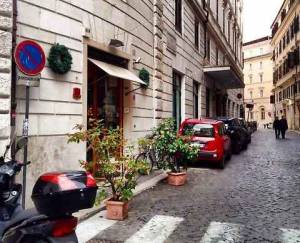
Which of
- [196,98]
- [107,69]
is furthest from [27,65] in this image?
[196,98]

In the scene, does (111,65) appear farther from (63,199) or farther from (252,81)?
(252,81)

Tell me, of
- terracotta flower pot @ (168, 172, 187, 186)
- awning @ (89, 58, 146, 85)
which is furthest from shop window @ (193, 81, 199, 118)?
terracotta flower pot @ (168, 172, 187, 186)

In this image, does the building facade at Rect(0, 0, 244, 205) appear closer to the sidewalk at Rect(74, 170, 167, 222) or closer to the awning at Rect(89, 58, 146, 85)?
the awning at Rect(89, 58, 146, 85)

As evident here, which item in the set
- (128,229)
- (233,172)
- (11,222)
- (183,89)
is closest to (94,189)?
(11,222)

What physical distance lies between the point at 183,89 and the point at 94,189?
53.9 ft

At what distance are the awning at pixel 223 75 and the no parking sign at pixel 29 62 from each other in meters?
18.3

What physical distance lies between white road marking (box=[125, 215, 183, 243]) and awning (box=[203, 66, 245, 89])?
18.2 meters

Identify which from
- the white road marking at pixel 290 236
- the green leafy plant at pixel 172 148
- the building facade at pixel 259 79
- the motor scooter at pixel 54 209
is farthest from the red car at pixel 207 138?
the building facade at pixel 259 79

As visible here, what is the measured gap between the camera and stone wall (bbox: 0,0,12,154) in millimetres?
6844

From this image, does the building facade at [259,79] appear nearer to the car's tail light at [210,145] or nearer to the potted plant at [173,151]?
the car's tail light at [210,145]

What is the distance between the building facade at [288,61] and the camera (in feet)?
148

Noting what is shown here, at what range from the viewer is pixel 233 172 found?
41.3 feet

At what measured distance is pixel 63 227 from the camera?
3496mm

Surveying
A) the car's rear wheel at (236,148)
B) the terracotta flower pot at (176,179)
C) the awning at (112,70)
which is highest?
the awning at (112,70)
